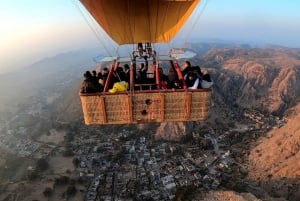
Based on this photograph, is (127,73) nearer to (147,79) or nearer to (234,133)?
(147,79)

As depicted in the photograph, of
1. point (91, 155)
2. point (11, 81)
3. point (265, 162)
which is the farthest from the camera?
point (11, 81)

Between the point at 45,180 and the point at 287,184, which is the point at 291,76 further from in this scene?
the point at 45,180

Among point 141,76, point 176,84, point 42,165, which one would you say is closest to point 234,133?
point 42,165

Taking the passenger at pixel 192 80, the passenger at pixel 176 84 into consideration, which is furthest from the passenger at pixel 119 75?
the passenger at pixel 192 80

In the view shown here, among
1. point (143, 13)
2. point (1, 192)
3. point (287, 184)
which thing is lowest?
point (1, 192)

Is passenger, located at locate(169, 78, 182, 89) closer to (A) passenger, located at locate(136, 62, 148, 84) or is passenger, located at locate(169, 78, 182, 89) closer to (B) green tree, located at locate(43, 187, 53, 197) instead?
(A) passenger, located at locate(136, 62, 148, 84)

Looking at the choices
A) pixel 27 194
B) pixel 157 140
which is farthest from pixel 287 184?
pixel 27 194

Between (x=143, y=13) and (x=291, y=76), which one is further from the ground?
(x=143, y=13)

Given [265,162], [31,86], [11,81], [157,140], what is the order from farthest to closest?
[11,81]
[31,86]
[157,140]
[265,162]
